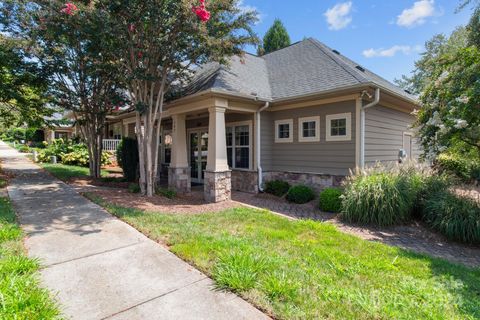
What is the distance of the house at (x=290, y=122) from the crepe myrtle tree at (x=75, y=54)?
100 inches

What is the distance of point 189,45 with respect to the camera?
273 inches

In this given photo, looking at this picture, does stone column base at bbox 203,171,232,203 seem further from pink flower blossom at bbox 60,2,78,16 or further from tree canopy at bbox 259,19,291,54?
tree canopy at bbox 259,19,291,54

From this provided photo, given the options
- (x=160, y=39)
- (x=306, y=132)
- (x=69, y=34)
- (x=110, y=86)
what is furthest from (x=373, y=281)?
(x=110, y=86)

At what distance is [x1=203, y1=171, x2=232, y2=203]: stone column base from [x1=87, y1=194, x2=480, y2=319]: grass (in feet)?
8.32

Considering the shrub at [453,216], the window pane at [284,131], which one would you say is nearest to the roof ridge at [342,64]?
the window pane at [284,131]

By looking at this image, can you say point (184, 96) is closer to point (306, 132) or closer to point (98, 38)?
point (98, 38)

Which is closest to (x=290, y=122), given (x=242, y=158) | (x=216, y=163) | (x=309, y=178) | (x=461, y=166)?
(x=309, y=178)

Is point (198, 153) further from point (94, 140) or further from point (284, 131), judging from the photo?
point (94, 140)

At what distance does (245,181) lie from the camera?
32.2ft

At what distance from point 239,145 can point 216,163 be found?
2431mm

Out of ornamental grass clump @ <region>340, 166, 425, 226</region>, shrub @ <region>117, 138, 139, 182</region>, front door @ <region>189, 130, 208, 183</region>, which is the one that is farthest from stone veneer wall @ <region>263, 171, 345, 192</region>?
shrub @ <region>117, 138, 139, 182</region>

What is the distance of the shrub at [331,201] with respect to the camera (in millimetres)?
7086

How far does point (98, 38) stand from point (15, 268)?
533 cm

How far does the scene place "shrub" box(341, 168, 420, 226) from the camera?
20.1ft
